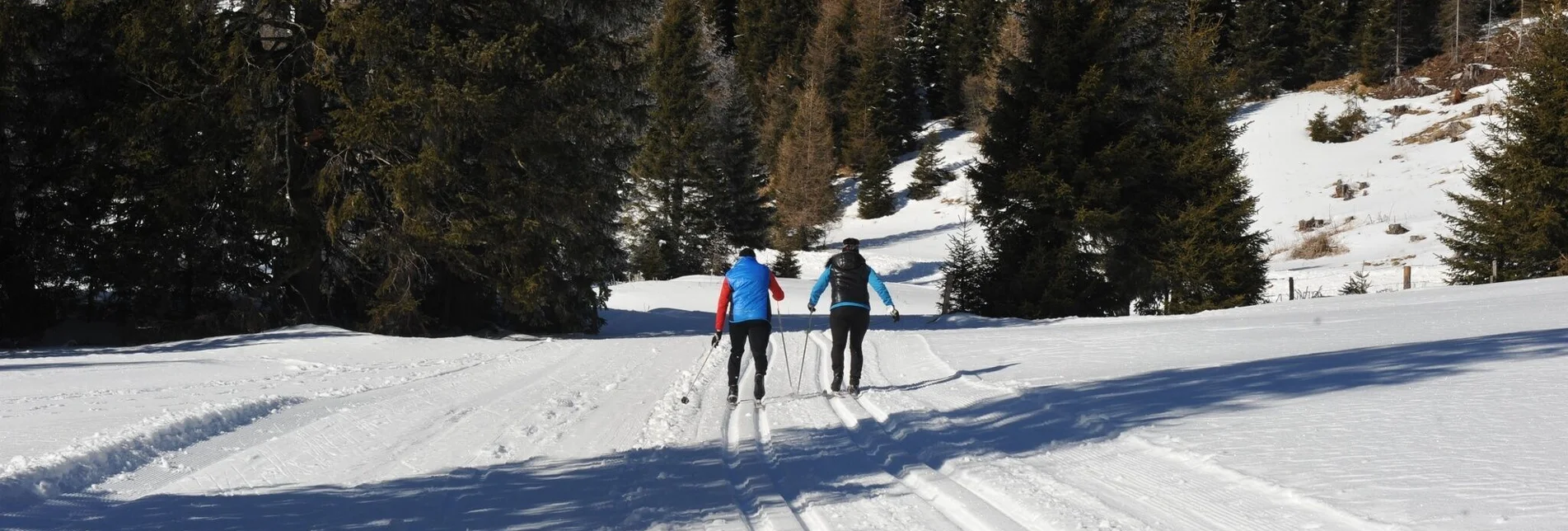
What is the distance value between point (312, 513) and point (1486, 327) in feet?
46.7

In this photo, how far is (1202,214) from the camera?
2656 centimetres

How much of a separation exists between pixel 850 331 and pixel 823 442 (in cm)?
339

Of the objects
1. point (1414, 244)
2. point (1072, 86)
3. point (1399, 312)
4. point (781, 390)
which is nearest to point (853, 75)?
point (1414, 244)

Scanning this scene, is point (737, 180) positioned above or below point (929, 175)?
below

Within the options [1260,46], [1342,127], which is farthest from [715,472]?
[1260,46]

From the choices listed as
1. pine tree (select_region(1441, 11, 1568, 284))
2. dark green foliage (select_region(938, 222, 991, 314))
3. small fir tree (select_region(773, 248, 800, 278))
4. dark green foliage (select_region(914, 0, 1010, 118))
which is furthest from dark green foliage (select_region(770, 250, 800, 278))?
dark green foliage (select_region(914, 0, 1010, 118))

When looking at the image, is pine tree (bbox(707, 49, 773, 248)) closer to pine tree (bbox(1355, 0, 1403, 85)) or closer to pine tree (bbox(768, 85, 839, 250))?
pine tree (bbox(768, 85, 839, 250))

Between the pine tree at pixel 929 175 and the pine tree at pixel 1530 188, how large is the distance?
3720 cm

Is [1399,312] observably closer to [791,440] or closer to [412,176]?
[791,440]

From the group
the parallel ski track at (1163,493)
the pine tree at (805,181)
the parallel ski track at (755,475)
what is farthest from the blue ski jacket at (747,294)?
the pine tree at (805,181)

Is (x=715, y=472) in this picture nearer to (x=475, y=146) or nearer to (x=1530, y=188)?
(x=475, y=146)

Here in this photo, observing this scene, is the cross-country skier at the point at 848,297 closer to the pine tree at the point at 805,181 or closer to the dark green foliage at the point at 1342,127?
the pine tree at the point at 805,181

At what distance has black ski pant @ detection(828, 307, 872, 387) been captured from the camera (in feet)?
34.4

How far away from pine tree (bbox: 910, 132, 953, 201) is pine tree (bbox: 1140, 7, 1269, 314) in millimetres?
34782
